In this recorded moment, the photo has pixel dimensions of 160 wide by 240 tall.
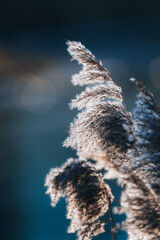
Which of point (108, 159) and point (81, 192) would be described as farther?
point (81, 192)

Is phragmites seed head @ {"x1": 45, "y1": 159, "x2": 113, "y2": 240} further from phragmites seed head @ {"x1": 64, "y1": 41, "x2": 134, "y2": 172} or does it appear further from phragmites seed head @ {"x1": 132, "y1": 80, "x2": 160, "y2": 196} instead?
phragmites seed head @ {"x1": 132, "y1": 80, "x2": 160, "y2": 196}

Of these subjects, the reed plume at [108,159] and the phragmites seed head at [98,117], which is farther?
the phragmites seed head at [98,117]

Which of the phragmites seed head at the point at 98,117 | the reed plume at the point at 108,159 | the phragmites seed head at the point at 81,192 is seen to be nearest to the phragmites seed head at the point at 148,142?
the reed plume at the point at 108,159

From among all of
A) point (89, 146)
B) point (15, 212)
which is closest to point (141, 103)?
point (89, 146)

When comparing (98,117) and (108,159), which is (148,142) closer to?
(108,159)

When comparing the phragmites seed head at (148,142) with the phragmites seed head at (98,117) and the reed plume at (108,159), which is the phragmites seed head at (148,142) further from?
the phragmites seed head at (98,117)

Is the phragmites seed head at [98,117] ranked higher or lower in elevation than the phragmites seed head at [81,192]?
higher

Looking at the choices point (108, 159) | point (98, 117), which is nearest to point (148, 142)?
point (108, 159)

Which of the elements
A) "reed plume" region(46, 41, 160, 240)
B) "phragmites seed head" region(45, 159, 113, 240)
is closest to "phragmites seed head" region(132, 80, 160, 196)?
"reed plume" region(46, 41, 160, 240)

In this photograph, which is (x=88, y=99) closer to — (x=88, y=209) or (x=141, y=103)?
(x=141, y=103)
